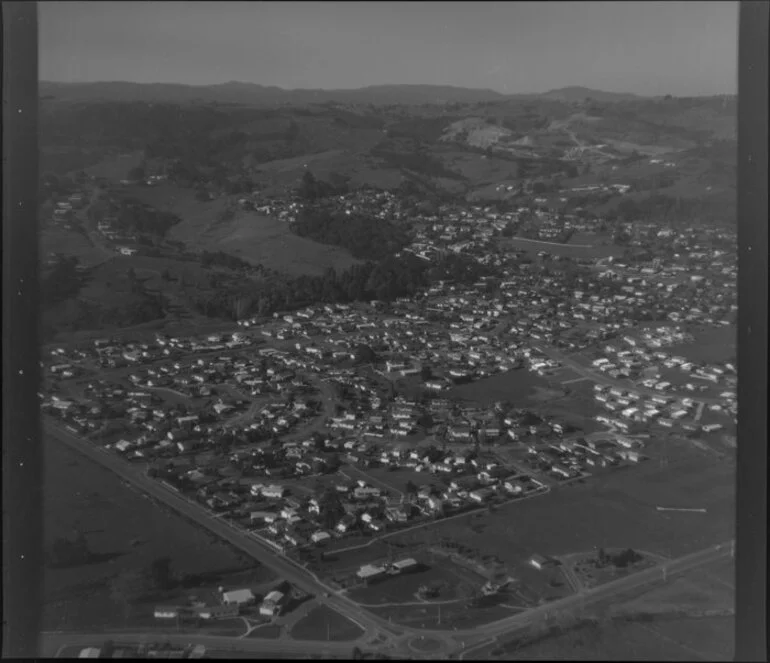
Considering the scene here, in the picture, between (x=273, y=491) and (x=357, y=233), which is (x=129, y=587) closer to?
(x=273, y=491)

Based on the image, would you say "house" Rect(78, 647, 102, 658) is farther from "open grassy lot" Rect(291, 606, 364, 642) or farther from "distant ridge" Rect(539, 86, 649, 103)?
"distant ridge" Rect(539, 86, 649, 103)

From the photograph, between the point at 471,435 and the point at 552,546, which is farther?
the point at 471,435

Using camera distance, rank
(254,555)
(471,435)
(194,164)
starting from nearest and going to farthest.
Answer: (254,555) → (471,435) → (194,164)

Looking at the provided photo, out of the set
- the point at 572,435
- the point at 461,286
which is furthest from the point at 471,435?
the point at 461,286

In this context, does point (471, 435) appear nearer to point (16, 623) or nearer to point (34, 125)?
point (16, 623)

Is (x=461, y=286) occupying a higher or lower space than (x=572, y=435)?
higher

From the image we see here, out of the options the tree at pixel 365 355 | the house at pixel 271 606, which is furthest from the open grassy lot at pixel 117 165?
the house at pixel 271 606

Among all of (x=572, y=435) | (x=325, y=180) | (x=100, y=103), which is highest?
(x=100, y=103)

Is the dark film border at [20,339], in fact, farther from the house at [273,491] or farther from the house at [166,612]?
the house at [273,491]
